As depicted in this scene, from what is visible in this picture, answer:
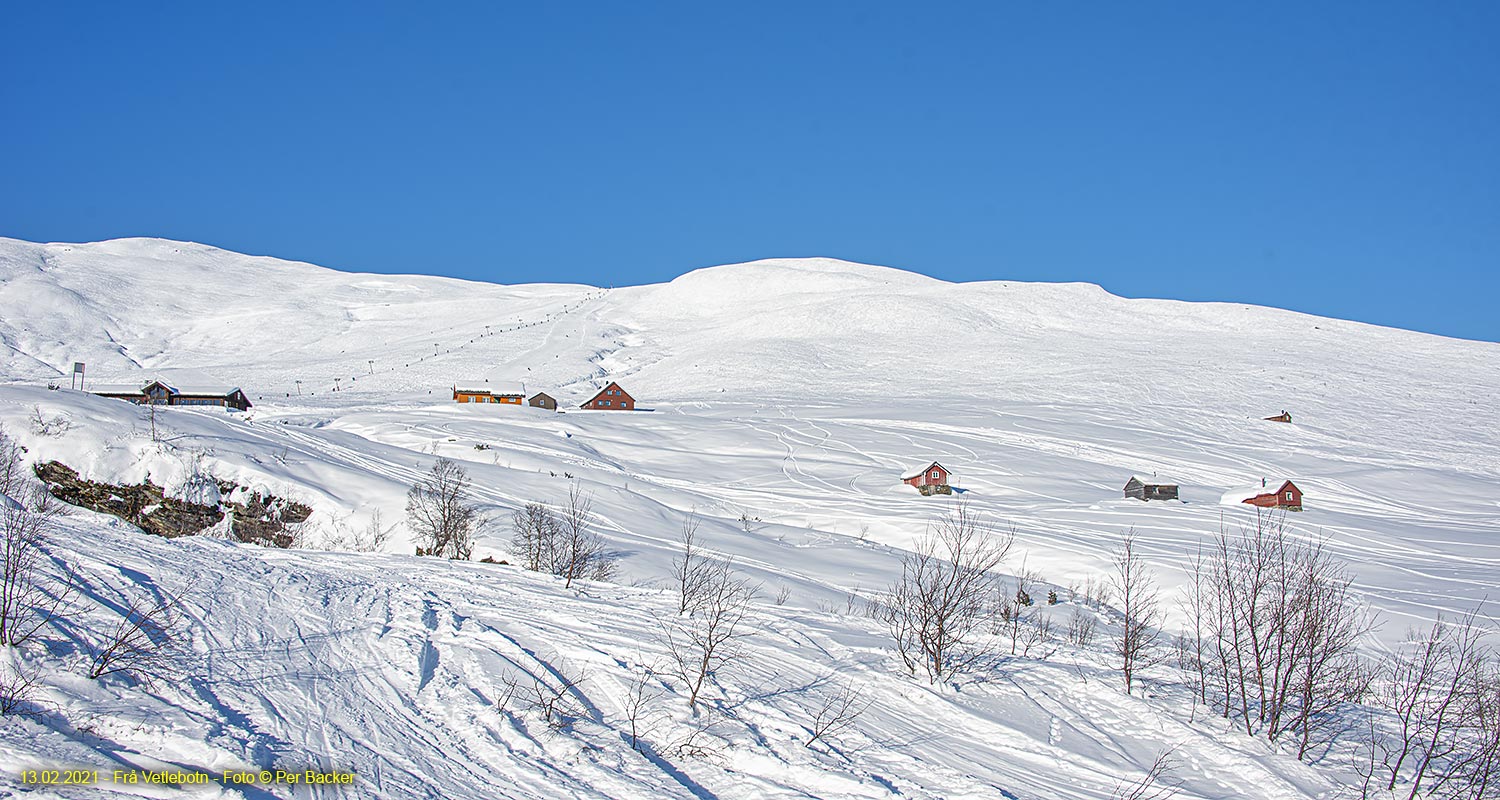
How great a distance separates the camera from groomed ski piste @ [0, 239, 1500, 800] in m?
6.97

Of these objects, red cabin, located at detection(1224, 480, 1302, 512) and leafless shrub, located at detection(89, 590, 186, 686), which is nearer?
leafless shrub, located at detection(89, 590, 186, 686)

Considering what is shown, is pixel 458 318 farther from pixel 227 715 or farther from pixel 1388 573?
pixel 227 715

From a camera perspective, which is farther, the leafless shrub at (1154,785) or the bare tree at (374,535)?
the bare tree at (374,535)

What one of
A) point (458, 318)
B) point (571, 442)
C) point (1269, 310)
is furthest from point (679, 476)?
point (1269, 310)

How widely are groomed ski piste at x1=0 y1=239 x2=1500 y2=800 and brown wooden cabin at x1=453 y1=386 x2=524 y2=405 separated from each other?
3471mm

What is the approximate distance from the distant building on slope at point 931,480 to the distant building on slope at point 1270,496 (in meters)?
13.6

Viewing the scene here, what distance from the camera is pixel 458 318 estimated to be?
421 ft

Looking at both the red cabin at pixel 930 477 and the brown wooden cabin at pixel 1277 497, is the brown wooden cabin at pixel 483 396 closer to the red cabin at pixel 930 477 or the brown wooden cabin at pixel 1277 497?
the red cabin at pixel 930 477

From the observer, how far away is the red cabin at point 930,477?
46062mm

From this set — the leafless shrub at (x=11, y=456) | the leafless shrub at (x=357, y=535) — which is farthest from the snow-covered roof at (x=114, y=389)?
the leafless shrub at (x=357, y=535)

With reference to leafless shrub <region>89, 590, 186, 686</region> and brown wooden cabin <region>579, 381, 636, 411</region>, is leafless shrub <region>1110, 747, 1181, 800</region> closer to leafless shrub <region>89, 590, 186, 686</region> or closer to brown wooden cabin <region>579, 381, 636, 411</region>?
leafless shrub <region>89, 590, 186, 686</region>

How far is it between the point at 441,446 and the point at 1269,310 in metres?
116

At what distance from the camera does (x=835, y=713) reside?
8.45m

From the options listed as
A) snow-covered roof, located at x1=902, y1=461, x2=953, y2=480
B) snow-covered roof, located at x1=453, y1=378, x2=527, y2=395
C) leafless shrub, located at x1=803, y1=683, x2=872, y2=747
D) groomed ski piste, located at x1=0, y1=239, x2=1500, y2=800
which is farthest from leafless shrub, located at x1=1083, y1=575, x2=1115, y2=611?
snow-covered roof, located at x1=453, y1=378, x2=527, y2=395
